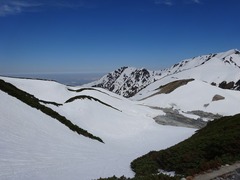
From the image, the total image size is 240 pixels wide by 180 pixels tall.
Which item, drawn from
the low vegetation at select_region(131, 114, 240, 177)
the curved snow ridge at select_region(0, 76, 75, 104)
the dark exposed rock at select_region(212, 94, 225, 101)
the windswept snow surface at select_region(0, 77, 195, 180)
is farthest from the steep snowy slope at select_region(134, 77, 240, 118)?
the low vegetation at select_region(131, 114, 240, 177)

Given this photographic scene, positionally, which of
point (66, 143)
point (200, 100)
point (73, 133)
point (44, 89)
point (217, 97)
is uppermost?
point (44, 89)

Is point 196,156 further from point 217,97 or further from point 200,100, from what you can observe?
point 217,97

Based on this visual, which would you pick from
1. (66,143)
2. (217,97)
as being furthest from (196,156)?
(217,97)

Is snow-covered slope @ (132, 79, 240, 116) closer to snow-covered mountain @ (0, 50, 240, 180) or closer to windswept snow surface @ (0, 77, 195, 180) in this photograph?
snow-covered mountain @ (0, 50, 240, 180)

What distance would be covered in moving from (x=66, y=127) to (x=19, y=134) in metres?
12.5

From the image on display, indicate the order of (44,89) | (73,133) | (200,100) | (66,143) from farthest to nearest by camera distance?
(200,100), (44,89), (73,133), (66,143)

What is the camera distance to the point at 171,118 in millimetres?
71000

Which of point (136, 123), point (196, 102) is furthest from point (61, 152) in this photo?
point (196, 102)

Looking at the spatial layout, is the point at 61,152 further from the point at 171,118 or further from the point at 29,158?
the point at 171,118

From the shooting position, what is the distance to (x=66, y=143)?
28.8 meters

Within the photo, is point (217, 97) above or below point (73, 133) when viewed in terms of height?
above

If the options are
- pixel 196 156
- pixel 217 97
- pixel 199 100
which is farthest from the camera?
pixel 199 100

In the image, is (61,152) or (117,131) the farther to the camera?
(117,131)

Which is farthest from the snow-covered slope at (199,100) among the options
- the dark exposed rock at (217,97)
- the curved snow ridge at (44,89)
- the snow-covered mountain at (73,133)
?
the curved snow ridge at (44,89)
